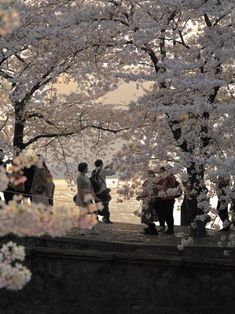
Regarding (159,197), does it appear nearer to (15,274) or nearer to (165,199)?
(165,199)

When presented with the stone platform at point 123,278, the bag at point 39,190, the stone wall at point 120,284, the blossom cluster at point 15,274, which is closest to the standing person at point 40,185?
the bag at point 39,190

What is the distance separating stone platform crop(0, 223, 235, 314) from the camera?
45.6 ft

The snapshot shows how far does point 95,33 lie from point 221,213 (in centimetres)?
537

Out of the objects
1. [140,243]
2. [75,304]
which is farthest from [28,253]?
[140,243]

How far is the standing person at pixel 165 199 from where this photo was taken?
50.0 feet

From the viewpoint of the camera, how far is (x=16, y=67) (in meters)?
20.5

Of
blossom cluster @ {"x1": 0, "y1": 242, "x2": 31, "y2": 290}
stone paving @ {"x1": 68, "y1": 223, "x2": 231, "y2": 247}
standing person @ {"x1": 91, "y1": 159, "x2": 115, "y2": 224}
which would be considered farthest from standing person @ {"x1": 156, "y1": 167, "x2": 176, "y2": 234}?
blossom cluster @ {"x1": 0, "y1": 242, "x2": 31, "y2": 290}

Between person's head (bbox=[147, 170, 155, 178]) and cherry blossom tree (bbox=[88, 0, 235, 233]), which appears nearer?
cherry blossom tree (bbox=[88, 0, 235, 233])

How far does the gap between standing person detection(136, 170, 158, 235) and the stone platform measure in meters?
1.33

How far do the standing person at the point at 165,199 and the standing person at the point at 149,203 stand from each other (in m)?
0.19

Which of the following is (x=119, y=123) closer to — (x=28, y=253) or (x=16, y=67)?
(x=16, y=67)

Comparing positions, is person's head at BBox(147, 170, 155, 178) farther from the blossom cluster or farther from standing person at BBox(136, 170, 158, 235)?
the blossom cluster

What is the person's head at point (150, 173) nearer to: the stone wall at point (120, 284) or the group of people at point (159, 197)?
the group of people at point (159, 197)

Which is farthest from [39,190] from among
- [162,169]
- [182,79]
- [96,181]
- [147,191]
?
[182,79]
